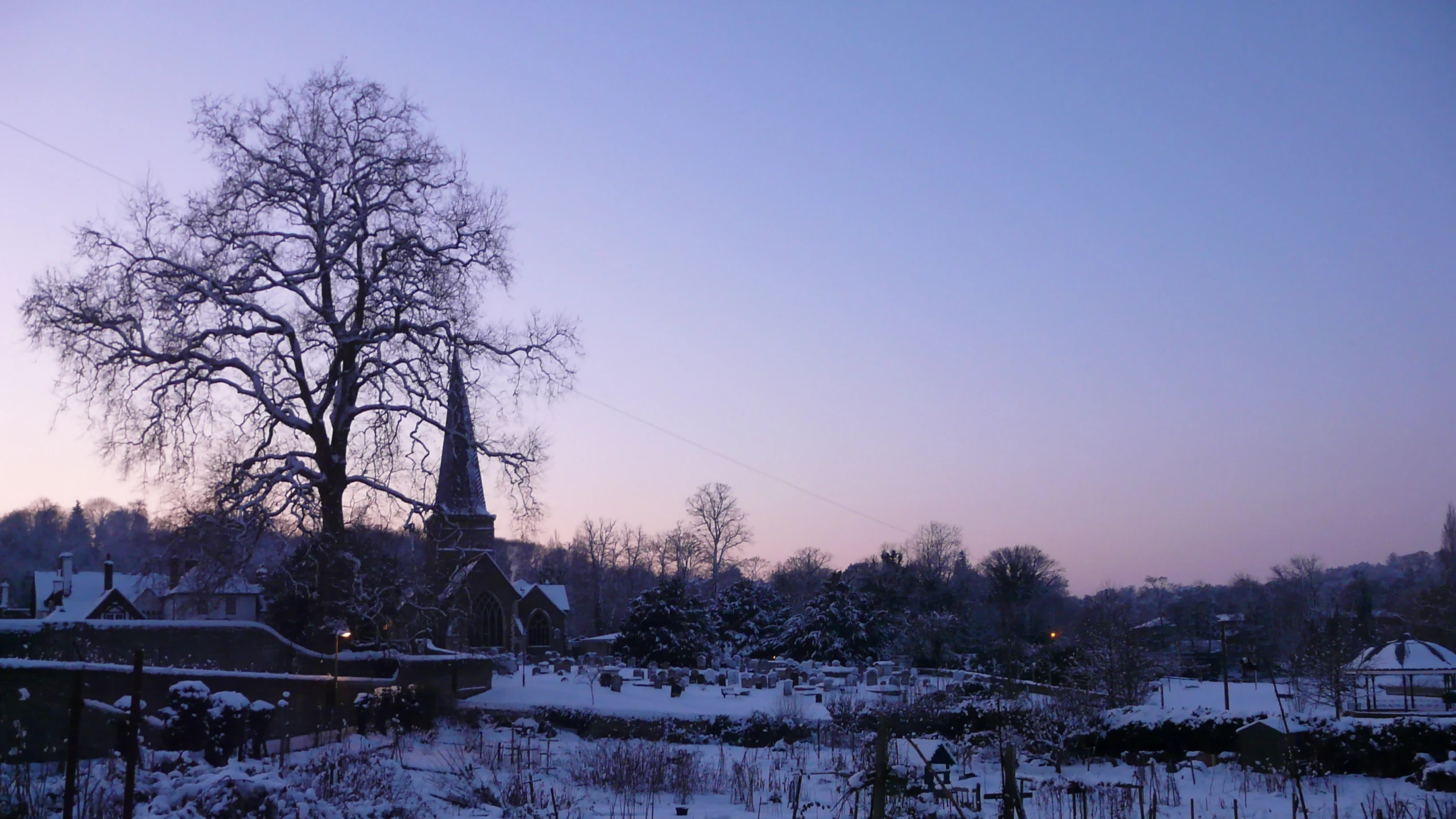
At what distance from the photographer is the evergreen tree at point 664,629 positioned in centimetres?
4594

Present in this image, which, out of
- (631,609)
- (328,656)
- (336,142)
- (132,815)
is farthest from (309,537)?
(631,609)

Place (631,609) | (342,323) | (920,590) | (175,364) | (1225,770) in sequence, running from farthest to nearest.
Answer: (920,590) → (631,609) → (342,323) → (175,364) → (1225,770)

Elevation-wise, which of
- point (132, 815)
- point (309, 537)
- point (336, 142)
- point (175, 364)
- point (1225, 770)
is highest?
point (336, 142)

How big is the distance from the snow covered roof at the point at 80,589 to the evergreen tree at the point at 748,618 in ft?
92.8

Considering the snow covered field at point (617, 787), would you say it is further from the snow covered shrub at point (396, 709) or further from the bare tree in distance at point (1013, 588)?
the bare tree in distance at point (1013, 588)

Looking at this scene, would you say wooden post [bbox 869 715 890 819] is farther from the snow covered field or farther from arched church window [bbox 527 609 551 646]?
arched church window [bbox 527 609 551 646]

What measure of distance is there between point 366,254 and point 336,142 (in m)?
2.49

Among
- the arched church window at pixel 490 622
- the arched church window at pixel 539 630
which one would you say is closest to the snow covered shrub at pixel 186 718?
the arched church window at pixel 490 622

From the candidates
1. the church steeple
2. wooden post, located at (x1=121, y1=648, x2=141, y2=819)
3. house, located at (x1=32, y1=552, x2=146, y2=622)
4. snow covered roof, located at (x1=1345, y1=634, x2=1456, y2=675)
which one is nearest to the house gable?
house, located at (x1=32, y1=552, x2=146, y2=622)

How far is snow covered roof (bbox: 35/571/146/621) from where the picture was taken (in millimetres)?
50125

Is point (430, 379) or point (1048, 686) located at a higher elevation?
point (430, 379)

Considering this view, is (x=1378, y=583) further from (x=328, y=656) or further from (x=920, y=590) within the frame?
(x=328, y=656)

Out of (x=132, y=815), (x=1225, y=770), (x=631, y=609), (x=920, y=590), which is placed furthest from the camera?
(x=920, y=590)

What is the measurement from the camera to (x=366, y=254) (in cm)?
2394
